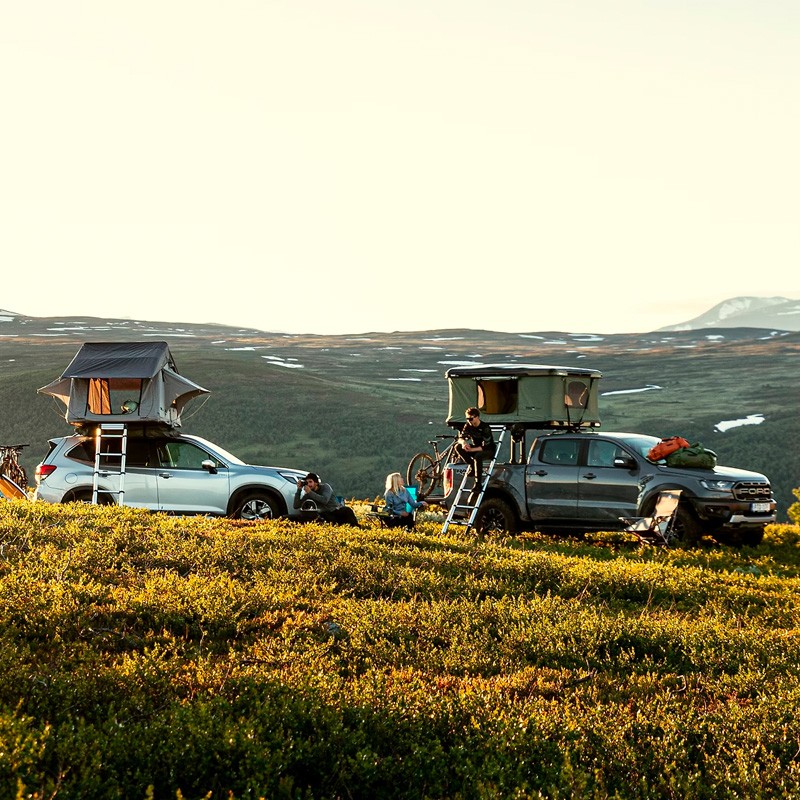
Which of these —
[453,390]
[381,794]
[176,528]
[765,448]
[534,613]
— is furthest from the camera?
[765,448]

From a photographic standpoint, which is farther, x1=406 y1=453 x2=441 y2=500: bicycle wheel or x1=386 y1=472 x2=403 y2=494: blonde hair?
x1=406 y1=453 x2=441 y2=500: bicycle wheel

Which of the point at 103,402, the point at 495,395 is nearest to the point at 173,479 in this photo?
the point at 103,402

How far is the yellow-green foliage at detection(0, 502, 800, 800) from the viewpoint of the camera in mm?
5574

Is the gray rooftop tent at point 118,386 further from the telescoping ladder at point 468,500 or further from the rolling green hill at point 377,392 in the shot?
the rolling green hill at point 377,392

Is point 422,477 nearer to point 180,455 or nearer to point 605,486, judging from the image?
point 605,486

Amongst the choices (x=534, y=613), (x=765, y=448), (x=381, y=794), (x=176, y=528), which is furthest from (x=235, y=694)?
(x=765, y=448)

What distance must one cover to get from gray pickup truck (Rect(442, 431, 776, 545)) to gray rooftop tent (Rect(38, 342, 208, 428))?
6.04m

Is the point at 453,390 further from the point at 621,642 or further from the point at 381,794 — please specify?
the point at 381,794

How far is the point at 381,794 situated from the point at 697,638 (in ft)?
13.5

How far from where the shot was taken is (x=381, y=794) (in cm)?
552

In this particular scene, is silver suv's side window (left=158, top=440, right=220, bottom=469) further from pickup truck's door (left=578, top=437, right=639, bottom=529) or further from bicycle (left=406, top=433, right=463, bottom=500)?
pickup truck's door (left=578, top=437, right=639, bottom=529)

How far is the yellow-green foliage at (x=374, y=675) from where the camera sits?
5574 millimetres

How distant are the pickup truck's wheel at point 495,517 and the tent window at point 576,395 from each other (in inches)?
104

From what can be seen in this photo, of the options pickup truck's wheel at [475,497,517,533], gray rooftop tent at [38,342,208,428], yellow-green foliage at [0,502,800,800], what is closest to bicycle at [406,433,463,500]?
pickup truck's wheel at [475,497,517,533]
